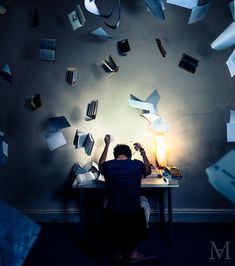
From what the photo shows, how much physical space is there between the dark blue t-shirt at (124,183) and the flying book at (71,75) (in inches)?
47.5

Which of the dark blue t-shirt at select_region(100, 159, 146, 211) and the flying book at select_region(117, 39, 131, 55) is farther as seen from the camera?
the flying book at select_region(117, 39, 131, 55)

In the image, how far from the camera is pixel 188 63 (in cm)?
327

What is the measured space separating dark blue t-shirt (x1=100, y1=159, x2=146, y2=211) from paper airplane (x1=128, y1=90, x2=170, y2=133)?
95cm

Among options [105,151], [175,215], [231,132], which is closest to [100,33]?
[105,151]

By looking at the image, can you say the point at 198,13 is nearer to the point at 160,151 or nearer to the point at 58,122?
the point at 160,151

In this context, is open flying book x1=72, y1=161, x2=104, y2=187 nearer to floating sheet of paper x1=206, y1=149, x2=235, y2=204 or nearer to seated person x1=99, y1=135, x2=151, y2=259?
seated person x1=99, y1=135, x2=151, y2=259

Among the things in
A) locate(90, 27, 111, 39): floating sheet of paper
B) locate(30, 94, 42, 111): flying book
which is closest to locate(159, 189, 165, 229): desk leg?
locate(30, 94, 42, 111): flying book

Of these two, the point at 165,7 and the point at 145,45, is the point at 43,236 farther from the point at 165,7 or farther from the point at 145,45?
the point at 165,7

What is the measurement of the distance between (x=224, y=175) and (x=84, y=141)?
1.44 metres

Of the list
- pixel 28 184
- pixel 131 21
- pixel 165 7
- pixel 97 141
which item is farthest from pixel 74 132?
pixel 165 7

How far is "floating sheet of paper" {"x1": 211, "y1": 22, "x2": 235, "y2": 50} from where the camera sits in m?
3.17

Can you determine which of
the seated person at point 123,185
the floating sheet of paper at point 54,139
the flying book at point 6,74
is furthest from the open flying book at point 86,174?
the flying book at point 6,74

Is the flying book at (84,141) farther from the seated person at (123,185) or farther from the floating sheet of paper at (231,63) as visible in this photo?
the floating sheet of paper at (231,63)

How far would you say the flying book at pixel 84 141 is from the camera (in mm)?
3379
